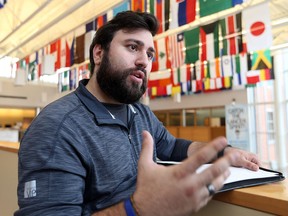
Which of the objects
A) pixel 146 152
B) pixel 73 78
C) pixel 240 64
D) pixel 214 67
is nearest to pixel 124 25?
pixel 146 152

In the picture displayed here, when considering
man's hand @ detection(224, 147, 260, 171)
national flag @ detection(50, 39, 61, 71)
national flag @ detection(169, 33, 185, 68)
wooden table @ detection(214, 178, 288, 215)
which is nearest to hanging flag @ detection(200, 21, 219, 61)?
national flag @ detection(169, 33, 185, 68)

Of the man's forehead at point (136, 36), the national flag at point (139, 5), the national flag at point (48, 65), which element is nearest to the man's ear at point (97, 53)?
the man's forehead at point (136, 36)

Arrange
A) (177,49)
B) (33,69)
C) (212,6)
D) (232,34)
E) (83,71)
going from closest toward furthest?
(212,6)
(232,34)
(177,49)
(83,71)
(33,69)

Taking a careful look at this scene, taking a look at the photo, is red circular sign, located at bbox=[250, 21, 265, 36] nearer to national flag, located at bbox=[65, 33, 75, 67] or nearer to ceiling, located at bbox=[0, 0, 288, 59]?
ceiling, located at bbox=[0, 0, 288, 59]

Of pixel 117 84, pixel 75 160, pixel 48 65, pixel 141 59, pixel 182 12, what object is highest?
pixel 182 12

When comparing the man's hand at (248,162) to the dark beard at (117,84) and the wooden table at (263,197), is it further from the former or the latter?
the dark beard at (117,84)

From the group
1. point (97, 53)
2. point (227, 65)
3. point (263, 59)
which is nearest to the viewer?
point (97, 53)

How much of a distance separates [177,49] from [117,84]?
5035mm

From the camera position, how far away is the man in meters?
0.65

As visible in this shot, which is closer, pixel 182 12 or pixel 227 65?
pixel 182 12

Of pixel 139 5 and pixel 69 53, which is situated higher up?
pixel 139 5

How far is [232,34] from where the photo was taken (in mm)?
5020

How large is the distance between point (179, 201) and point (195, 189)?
54mm

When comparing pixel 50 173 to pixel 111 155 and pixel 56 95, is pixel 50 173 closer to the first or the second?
pixel 111 155
